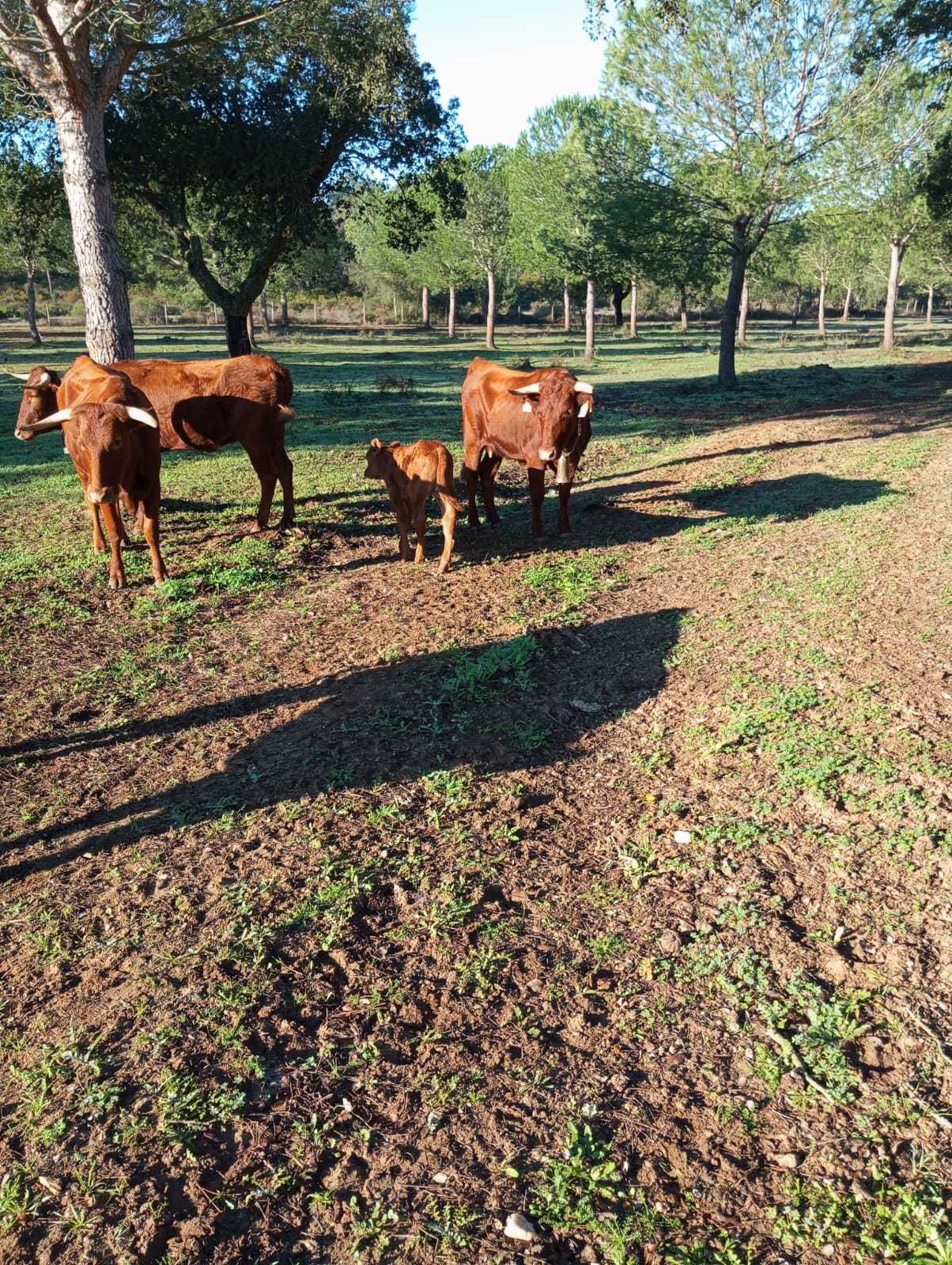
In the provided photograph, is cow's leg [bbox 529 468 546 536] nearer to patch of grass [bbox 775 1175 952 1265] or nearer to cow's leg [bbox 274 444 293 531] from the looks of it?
cow's leg [bbox 274 444 293 531]

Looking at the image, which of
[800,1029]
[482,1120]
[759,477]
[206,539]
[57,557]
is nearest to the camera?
[482,1120]

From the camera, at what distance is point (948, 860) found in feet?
13.8

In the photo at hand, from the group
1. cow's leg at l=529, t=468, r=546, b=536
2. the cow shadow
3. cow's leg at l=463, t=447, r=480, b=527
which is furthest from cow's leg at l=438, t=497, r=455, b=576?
the cow shadow

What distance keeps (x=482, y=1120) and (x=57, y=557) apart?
814cm

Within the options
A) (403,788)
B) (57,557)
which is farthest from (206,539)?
A: (403,788)

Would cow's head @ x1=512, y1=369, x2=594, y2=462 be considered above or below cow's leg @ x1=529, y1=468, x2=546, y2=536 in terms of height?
above

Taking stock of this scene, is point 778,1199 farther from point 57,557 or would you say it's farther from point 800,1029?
point 57,557

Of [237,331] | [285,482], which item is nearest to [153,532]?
[285,482]

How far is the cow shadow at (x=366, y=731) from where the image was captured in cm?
497

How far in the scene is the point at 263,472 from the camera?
10.0 metres

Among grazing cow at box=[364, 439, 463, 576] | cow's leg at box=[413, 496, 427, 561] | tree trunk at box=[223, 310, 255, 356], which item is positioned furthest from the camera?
tree trunk at box=[223, 310, 255, 356]

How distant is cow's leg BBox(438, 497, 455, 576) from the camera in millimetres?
8492

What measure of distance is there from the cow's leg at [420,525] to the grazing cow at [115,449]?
8.25 ft

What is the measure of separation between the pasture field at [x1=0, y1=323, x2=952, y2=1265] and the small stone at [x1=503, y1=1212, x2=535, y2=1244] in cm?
3
